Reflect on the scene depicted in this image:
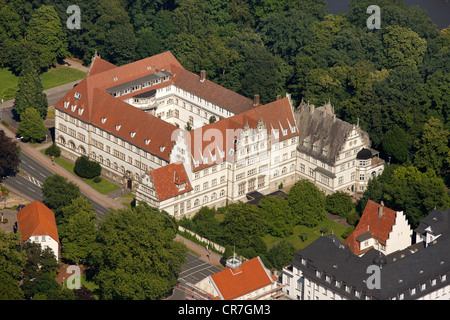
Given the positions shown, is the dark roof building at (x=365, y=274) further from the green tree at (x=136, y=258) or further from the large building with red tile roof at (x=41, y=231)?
the large building with red tile roof at (x=41, y=231)

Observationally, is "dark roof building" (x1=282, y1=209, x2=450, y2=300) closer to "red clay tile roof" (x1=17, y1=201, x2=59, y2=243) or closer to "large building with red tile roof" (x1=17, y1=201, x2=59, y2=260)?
"large building with red tile roof" (x1=17, y1=201, x2=59, y2=260)

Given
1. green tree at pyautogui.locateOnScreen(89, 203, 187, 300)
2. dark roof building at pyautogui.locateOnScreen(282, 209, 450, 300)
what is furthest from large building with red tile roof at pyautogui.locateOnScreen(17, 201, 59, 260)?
dark roof building at pyautogui.locateOnScreen(282, 209, 450, 300)

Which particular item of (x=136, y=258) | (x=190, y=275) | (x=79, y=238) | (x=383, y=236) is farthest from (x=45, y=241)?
(x=383, y=236)

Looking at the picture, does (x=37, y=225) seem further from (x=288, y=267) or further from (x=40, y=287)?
(x=288, y=267)

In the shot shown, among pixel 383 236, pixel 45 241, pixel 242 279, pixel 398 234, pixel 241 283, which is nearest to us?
pixel 241 283

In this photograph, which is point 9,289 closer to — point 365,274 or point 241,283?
point 241,283

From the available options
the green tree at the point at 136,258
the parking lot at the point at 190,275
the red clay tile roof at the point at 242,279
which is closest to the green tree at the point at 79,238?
the green tree at the point at 136,258

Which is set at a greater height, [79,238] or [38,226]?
[38,226]
